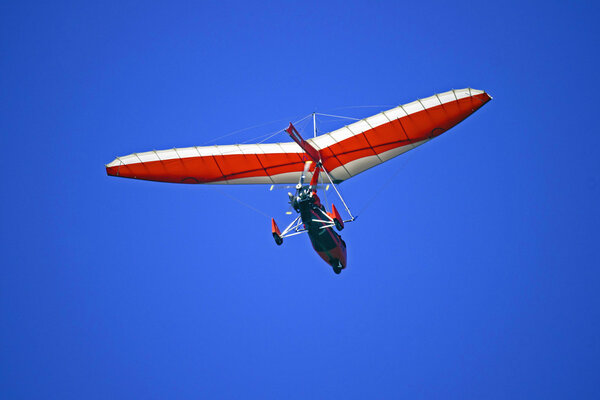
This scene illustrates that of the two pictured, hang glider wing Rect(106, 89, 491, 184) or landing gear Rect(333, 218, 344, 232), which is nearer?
landing gear Rect(333, 218, 344, 232)

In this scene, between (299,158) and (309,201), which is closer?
(309,201)

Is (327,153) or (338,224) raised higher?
(327,153)

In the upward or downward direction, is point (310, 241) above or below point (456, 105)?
below

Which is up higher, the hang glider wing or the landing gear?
the hang glider wing

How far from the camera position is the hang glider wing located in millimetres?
29969

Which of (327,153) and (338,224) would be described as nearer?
(338,224)

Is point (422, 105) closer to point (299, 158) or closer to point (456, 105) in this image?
point (456, 105)

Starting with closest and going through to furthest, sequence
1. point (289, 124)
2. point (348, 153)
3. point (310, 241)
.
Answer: point (289, 124) → point (310, 241) → point (348, 153)

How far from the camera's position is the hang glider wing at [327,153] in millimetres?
29969

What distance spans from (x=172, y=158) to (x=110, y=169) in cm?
272

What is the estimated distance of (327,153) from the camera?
31.1 metres

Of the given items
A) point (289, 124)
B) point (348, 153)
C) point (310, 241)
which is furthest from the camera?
point (348, 153)

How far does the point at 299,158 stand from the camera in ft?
104

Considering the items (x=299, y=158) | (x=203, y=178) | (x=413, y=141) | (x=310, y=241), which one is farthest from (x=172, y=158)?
(x=413, y=141)
